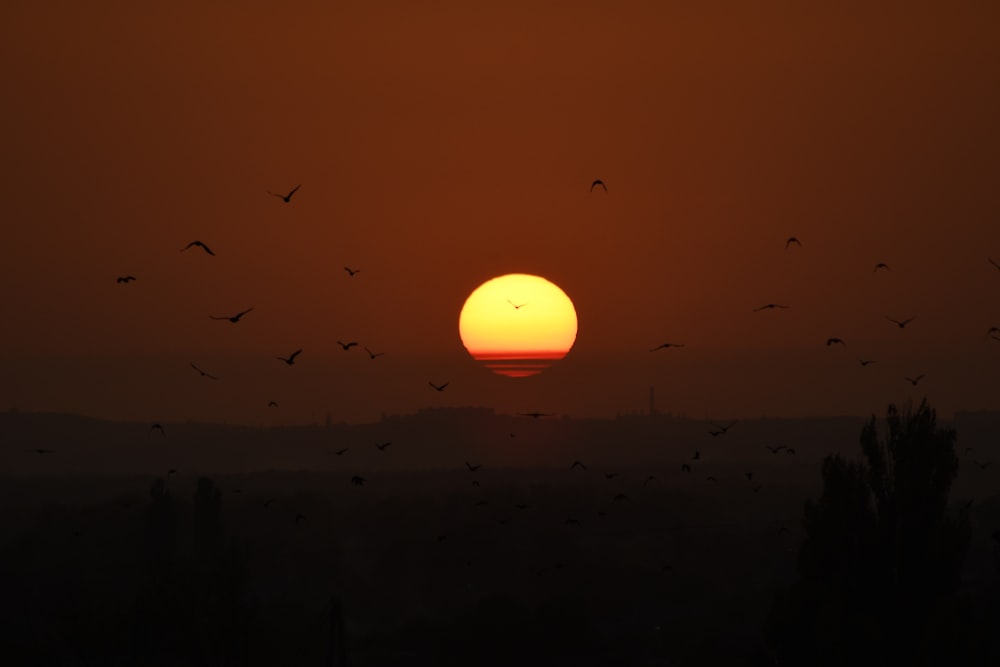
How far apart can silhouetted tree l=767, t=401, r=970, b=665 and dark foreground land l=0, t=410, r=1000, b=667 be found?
4.81 feet

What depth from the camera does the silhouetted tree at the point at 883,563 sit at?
44938mm

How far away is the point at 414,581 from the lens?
120m

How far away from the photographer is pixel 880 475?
1943 inches

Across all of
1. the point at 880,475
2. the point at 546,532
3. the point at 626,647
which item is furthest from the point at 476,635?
the point at 546,532

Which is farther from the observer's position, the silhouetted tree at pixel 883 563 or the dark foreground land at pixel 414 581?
the dark foreground land at pixel 414 581

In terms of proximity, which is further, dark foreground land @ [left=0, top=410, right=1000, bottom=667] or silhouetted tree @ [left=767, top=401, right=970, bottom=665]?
dark foreground land @ [left=0, top=410, right=1000, bottom=667]

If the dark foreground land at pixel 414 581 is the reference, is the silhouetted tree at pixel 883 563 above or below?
below

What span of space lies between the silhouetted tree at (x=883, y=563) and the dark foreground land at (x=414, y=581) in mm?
1466

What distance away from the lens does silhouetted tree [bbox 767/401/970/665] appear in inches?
1769

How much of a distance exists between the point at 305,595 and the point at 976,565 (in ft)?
166

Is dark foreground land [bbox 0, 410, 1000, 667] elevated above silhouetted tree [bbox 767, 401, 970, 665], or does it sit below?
above

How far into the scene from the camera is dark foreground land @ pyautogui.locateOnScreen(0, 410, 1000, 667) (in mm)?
72375

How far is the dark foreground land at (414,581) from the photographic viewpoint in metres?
72.4

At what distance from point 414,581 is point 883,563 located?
248 feet
